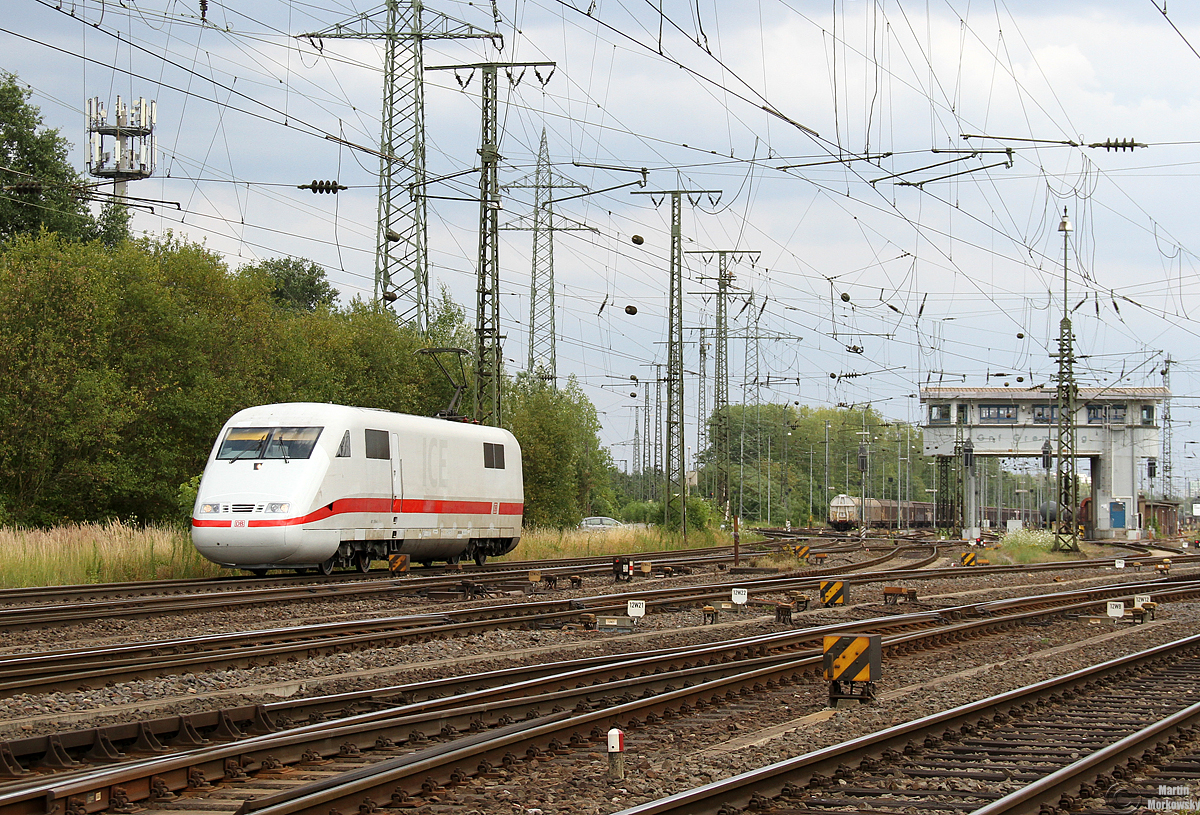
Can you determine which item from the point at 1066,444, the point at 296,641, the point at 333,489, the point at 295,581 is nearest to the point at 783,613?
the point at 296,641

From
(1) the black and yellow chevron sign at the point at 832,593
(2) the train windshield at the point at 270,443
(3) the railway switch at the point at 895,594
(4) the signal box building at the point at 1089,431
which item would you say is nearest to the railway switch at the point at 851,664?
(1) the black and yellow chevron sign at the point at 832,593

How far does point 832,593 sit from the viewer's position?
71.6ft

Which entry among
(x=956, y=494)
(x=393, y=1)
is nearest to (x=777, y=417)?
(x=956, y=494)

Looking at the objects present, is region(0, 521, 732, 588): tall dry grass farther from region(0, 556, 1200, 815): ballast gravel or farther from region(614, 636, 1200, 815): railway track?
region(614, 636, 1200, 815): railway track

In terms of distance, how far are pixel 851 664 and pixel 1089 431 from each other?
74.8m

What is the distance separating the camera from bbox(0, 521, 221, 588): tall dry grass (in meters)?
21.7

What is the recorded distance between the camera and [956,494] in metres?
70.4

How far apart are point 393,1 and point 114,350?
57.8 feet

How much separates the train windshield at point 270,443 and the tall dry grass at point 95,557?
9.45 feet

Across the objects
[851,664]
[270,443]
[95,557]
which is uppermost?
[270,443]

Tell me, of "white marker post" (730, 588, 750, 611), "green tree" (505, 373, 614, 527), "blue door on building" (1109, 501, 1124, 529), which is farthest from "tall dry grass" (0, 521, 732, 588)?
"blue door on building" (1109, 501, 1124, 529)

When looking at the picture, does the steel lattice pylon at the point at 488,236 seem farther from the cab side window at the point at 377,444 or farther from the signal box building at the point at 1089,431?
the signal box building at the point at 1089,431

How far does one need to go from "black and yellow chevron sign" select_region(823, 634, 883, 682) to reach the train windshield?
13.8m

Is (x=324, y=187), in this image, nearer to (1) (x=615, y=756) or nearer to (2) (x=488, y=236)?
(2) (x=488, y=236)
